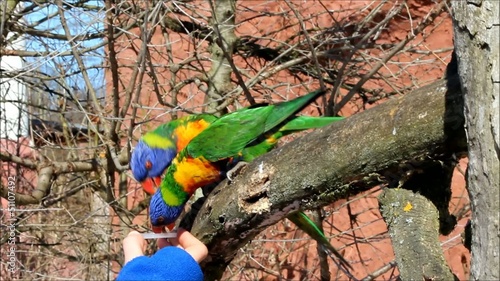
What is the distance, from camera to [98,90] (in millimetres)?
3932

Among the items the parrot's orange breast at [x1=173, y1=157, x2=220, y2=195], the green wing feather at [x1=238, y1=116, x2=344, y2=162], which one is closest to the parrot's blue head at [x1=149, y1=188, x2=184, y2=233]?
the parrot's orange breast at [x1=173, y1=157, x2=220, y2=195]

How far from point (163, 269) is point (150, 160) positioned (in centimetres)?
125


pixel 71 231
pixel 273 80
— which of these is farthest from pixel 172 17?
pixel 71 231

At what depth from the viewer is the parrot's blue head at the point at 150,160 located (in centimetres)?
254

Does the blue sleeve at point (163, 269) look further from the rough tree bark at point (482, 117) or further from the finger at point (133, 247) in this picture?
the rough tree bark at point (482, 117)

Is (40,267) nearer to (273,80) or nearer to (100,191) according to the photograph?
(100,191)

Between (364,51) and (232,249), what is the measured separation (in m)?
1.86

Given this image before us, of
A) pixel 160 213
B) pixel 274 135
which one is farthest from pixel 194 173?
pixel 274 135

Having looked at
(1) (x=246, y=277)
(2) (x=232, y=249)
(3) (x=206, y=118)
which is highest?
(3) (x=206, y=118)

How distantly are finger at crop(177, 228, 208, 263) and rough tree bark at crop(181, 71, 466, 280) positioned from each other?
0.04 meters

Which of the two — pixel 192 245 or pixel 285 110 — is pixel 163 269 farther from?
pixel 285 110

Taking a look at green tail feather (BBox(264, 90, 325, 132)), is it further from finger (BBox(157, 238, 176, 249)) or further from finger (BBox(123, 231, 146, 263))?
finger (BBox(123, 231, 146, 263))

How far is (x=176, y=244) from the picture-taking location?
180 centimetres

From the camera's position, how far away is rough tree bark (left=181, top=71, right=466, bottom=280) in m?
1.23
